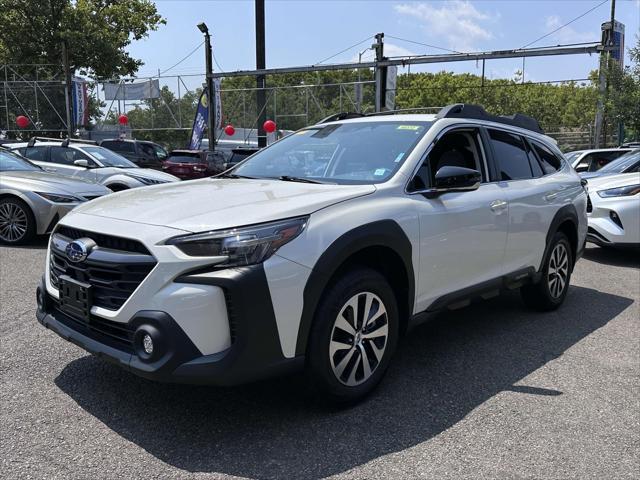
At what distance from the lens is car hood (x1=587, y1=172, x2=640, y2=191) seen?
8039 millimetres

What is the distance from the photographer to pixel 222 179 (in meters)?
4.18

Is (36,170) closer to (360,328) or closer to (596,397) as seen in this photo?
(360,328)

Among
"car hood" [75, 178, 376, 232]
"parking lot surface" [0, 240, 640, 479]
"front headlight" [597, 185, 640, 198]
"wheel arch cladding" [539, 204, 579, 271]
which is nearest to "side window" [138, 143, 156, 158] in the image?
"front headlight" [597, 185, 640, 198]

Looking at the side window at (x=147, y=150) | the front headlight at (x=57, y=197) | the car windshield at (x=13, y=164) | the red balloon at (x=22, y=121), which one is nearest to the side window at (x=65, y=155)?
the car windshield at (x=13, y=164)

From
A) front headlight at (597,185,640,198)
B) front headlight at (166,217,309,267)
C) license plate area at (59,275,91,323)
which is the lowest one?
license plate area at (59,275,91,323)

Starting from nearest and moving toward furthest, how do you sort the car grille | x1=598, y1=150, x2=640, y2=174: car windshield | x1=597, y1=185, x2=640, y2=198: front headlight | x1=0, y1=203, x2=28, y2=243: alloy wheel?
the car grille, x1=597, y1=185, x2=640, y2=198: front headlight, x1=0, y1=203, x2=28, y2=243: alloy wheel, x1=598, y1=150, x2=640, y2=174: car windshield

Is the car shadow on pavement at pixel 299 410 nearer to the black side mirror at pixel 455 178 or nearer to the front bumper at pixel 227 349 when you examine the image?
the front bumper at pixel 227 349

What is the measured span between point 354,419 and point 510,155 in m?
2.80

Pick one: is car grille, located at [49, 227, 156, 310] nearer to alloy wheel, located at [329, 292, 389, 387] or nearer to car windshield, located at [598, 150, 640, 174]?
alloy wheel, located at [329, 292, 389, 387]

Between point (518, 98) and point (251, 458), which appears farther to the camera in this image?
point (518, 98)

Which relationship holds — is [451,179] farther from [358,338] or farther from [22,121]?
[22,121]

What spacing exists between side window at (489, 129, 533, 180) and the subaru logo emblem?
125 inches

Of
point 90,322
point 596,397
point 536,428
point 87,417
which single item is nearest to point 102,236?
point 90,322

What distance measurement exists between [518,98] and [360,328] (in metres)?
35.8
